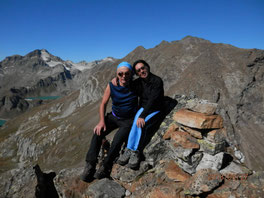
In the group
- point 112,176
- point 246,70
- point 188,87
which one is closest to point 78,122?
point 188,87

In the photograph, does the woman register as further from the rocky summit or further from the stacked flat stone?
the stacked flat stone

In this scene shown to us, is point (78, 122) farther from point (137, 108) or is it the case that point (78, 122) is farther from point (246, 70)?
point (246, 70)

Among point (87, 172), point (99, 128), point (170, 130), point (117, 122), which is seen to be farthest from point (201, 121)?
point (87, 172)

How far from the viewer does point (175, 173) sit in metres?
6.19

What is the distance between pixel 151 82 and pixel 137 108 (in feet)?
4.53

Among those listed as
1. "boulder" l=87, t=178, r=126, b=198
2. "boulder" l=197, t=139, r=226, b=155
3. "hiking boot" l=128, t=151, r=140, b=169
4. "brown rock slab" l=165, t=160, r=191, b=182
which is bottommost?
"boulder" l=87, t=178, r=126, b=198

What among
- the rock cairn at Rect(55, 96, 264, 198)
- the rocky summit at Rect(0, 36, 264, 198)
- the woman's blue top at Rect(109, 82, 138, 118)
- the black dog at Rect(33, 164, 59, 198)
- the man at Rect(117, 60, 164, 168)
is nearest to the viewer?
the rock cairn at Rect(55, 96, 264, 198)

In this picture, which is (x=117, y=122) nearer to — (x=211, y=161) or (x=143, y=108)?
(x=143, y=108)

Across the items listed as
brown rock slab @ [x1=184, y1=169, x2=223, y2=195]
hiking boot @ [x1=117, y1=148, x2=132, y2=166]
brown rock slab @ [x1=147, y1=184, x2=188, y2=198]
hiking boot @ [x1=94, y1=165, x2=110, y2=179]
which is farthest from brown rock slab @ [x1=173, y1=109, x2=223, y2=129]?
hiking boot @ [x1=94, y1=165, x2=110, y2=179]

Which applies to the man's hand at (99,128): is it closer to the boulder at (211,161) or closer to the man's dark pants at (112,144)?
the man's dark pants at (112,144)

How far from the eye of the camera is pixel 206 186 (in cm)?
498

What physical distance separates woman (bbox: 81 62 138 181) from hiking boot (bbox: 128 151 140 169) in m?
0.66

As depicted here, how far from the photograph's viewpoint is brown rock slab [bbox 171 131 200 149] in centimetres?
616

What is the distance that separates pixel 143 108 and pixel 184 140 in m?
2.15
